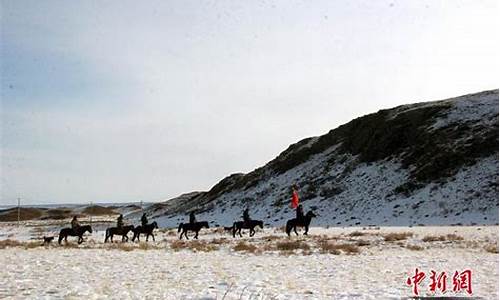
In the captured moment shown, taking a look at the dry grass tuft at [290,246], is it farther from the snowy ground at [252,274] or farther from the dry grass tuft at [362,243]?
the dry grass tuft at [362,243]

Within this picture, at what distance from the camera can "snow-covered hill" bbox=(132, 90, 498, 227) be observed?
Answer: 4647cm

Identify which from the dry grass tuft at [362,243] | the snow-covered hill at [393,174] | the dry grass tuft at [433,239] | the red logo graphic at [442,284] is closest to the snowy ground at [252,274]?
the red logo graphic at [442,284]

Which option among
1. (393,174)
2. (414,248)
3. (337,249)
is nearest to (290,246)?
(337,249)

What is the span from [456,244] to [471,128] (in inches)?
1646

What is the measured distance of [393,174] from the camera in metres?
58.9

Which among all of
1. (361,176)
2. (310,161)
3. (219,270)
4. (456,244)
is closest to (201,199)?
(310,161)

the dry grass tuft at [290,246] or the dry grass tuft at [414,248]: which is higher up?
the dry grass tuft at [290,246]

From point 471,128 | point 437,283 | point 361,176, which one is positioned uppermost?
point 471,128

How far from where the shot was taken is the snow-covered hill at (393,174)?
46469mm

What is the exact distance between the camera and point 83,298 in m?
10.1

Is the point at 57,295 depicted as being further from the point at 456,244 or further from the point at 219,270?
the point at 456,244

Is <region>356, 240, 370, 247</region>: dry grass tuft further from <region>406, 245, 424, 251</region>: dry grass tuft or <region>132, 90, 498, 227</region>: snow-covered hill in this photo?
<region>132, 90, 498, 227</region>: snow-covered hill

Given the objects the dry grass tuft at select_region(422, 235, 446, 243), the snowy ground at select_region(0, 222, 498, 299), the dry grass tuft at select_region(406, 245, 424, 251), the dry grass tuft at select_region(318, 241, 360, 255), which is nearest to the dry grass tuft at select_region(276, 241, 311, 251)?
the snowy ground at select_region(0, 222, 498, 299)

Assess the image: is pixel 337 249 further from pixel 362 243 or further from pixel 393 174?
pixel 393 174
